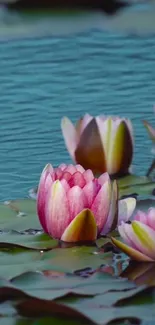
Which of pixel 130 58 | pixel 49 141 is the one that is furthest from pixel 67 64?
pixel 49 141

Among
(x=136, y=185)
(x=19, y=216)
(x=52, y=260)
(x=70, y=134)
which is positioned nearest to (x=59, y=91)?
(x=70, y=134)

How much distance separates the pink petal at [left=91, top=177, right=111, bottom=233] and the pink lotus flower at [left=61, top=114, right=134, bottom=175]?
417 millimetres

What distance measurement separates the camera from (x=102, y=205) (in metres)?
1.92

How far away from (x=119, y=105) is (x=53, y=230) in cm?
107

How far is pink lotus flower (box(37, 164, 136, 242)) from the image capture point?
191cm

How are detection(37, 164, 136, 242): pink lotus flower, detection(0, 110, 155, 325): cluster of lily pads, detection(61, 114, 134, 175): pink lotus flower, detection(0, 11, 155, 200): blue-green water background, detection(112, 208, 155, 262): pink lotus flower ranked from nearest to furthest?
detection(0, 110, 155, 325): cluster of lily pads, detection(112, 208, 155, 262): pink lotus flower, detection(37, 164, 136, 242): pink lotus flower, detection(61, 114, 134, 175): pink lotus flower, detection(0, 11, 155, 200): blue-green water background

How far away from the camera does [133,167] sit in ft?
8.03

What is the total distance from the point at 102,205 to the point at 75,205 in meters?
0.05

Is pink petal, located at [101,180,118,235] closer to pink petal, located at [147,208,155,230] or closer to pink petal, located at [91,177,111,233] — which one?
pink petal, located at [91,177,111,233]

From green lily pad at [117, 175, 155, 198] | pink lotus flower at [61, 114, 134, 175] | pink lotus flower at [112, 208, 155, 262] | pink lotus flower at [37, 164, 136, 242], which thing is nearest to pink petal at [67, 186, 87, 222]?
pink lotus flower at [37, 164, 136, 242]

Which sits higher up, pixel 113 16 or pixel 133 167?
pixel 113 16

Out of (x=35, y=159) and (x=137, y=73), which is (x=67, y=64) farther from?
(x=35, y=159)

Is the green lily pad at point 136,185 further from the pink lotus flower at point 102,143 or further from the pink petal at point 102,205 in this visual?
the pink petal at point 102,205

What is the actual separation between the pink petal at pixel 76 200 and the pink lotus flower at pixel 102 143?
0.43 m
